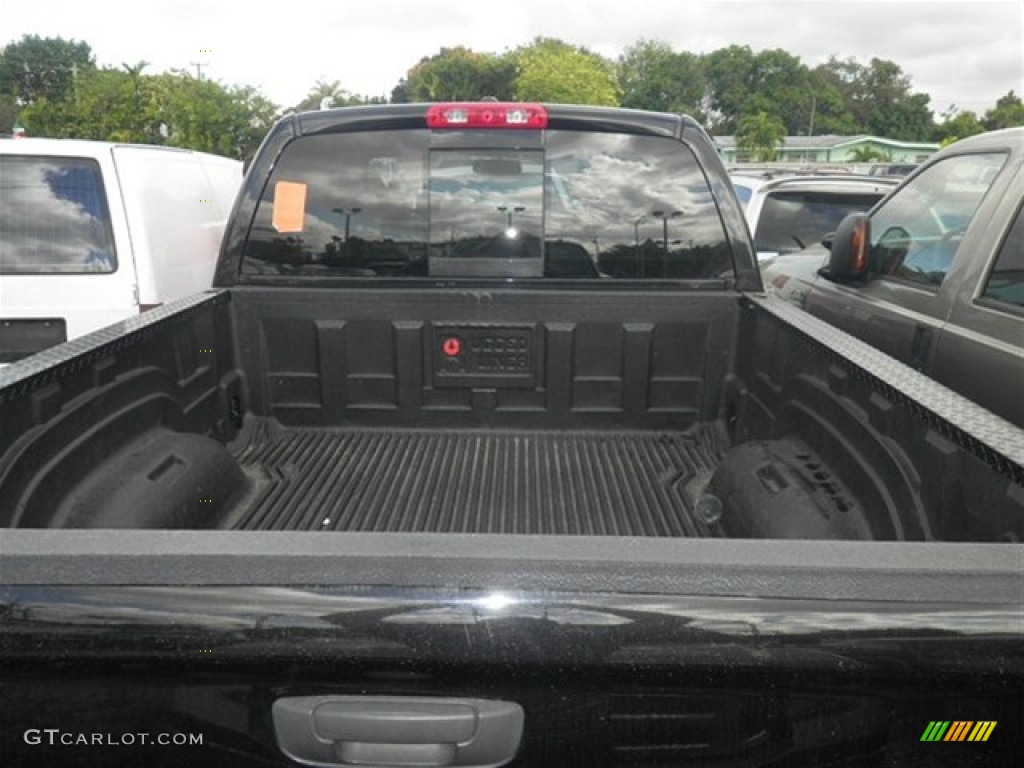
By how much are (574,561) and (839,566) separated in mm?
340

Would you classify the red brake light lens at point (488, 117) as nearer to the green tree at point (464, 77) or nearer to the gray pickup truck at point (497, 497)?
the gray pickup truck at point (497, 497)

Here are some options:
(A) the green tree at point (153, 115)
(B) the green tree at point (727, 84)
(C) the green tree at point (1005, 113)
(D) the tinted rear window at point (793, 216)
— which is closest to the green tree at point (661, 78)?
(B) the green tree at point (727, 84)

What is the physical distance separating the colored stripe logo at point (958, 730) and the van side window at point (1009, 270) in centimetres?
255

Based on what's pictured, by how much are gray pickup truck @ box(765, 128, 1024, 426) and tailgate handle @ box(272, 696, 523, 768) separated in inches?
97.4

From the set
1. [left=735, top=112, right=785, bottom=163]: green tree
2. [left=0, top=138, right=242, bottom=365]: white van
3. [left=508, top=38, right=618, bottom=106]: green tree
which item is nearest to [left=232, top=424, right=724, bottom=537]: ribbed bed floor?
[left=0, top=138, right=242, bottom=365]: white van

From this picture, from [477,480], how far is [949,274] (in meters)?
2.15

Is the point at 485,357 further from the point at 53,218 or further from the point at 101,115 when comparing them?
the point at 101,115

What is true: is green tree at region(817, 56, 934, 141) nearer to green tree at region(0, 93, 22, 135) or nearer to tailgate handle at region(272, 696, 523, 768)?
green tree at region(0, 93, 22, 135)

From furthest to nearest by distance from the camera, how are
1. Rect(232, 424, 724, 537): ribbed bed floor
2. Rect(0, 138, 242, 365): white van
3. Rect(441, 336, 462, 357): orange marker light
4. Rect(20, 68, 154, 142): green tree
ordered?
1. Rect(20, 68, 154, 142): green tree
2. Rect(0, 138, 242, 365): white van
3. Rect(441, 336, 462, 357): orange marker light
4. Rect(232, 424, 724, 537): ribbed bed floor

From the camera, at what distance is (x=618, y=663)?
106 cm

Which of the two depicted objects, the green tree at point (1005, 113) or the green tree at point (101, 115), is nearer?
the green tree at point (101, 115)

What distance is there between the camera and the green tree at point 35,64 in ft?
239

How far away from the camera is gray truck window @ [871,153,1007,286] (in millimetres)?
3727

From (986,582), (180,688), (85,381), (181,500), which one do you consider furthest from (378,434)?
(986,582)
